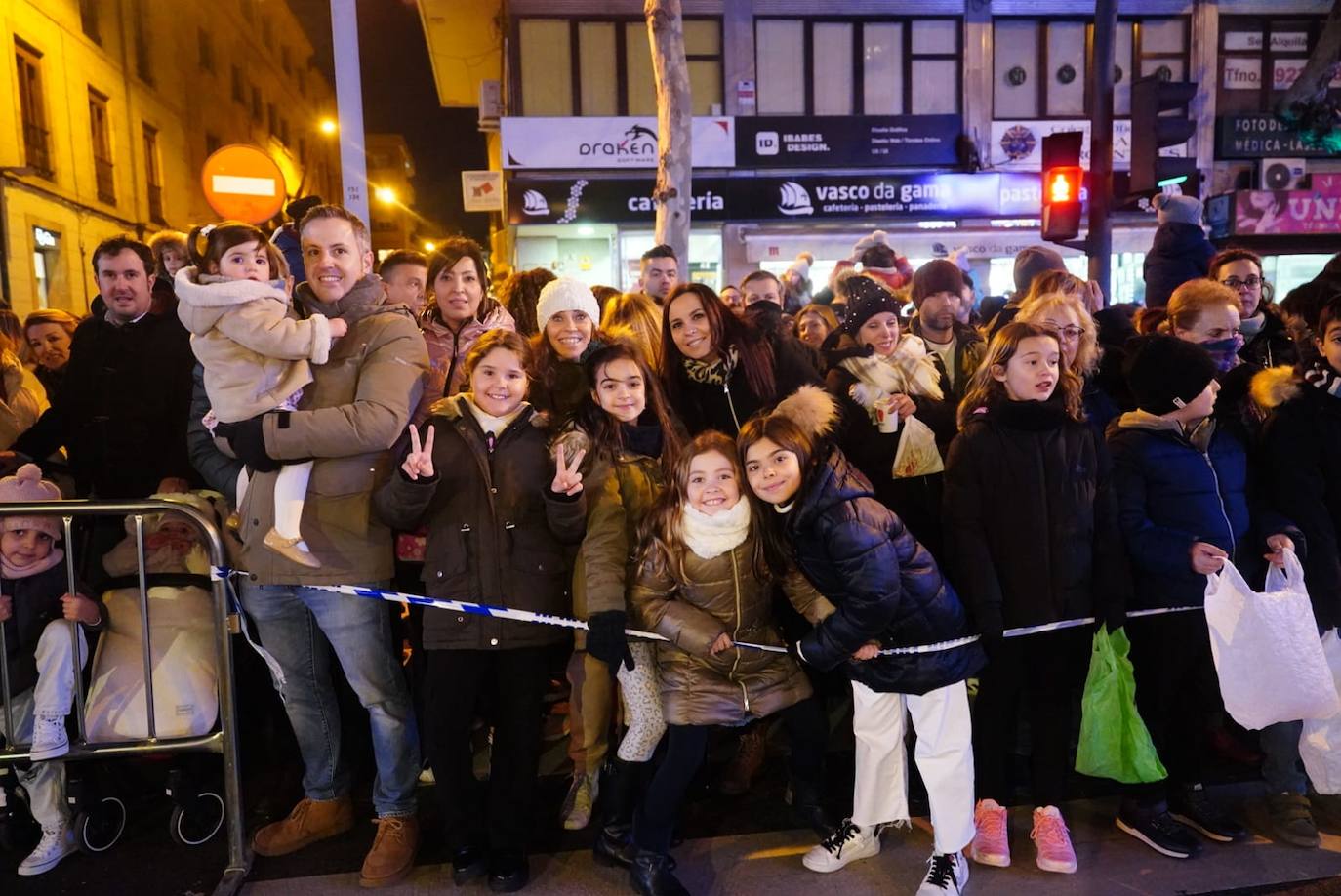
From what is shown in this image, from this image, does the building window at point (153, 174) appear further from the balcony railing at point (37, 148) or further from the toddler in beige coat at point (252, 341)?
the toddler in beige coat at point (252, 341)

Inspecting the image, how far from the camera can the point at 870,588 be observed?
3049 millimetres

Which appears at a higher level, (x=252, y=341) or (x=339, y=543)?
(x=252, y=341)

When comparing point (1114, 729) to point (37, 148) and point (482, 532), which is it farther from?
point (37, 148)

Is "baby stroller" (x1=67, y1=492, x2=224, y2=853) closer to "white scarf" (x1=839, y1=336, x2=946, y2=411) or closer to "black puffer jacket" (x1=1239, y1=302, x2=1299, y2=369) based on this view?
"white scarf" (x1=839, y1=336, x2=946, y2=411)

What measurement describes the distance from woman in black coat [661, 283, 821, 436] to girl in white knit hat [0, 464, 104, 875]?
2503 mm

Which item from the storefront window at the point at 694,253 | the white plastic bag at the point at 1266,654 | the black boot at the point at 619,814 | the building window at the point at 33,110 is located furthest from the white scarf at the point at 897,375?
the building window at the point at 33,110

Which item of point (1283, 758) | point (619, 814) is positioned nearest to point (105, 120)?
point (619, 814)

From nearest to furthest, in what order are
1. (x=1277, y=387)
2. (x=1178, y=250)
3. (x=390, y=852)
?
1. (x=390, y=852)
2. (x=1277, y=387)
3. (x=1178, y=250)

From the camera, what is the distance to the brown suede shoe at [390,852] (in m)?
3.31

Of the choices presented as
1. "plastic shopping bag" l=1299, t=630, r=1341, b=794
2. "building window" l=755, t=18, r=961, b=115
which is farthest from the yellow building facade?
"plastic shopping bag" l=1299, t=630, r=1341, b=794

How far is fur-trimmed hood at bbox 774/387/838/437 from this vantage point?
3.27m

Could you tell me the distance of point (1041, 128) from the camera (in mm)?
17734

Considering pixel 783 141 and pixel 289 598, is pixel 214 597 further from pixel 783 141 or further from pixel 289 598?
pixel 783 141

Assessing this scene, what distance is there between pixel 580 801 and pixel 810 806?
924 millimetres
